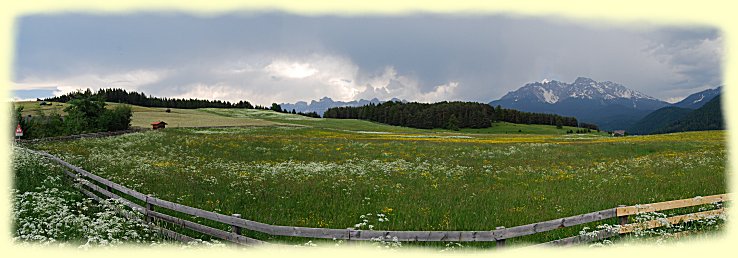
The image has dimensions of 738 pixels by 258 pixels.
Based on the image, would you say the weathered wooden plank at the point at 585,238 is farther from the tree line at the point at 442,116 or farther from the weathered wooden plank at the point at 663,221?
the tree line at the point at 442,116

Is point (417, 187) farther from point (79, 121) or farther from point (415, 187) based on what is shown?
point (79, 121)

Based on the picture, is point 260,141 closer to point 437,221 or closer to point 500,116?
point 437,221

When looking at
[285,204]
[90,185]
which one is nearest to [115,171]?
[90,185]

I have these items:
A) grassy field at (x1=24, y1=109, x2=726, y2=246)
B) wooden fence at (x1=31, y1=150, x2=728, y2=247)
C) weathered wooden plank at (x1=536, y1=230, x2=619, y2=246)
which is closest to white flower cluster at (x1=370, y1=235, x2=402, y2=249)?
wooden fence at (x1=31, y1=150, x2=728, y2=247)

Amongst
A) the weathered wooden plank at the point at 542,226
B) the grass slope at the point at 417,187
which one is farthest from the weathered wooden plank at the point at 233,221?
the weathered wooden plank at the point at 542,226

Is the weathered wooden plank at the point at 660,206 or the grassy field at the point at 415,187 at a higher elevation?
the weathered wooden plank at the point at 660,206

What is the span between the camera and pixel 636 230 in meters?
11.5

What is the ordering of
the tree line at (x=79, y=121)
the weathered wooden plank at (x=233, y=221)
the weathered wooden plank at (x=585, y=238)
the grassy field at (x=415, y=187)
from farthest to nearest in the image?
the tree line at (x=79, y=121) < the grassy field at (x=415, y=187) < the weathered wooden plank at (x=585, y=238) < the weathered wooden plank at (x=233, y=221)

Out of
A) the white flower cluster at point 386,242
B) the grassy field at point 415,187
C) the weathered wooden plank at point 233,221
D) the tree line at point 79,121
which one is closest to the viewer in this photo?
the white flower cluster at point 386,242

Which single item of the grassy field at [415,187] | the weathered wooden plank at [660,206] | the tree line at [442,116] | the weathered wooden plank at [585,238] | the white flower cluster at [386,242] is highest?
the tree line at [442,116]

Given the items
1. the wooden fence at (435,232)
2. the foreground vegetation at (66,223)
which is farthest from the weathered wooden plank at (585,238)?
the foreground vegetation at (66,223)

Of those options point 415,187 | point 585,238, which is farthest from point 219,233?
point 415,187

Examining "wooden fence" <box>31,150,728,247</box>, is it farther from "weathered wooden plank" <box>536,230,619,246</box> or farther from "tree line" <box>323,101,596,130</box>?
"tree line" <box>323,101,596,130</box>

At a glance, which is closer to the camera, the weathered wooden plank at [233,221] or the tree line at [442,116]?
the weathered wooden plank at [233,221]
